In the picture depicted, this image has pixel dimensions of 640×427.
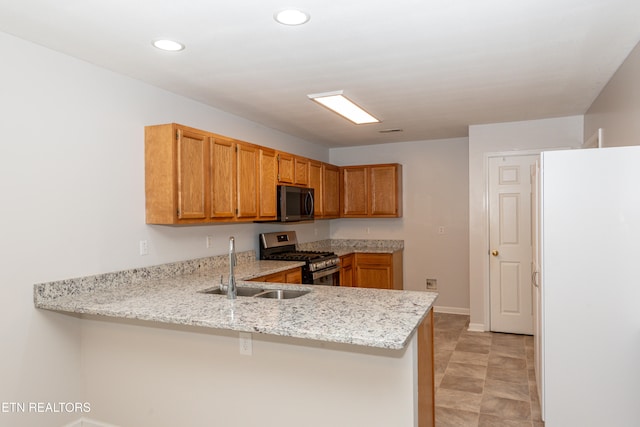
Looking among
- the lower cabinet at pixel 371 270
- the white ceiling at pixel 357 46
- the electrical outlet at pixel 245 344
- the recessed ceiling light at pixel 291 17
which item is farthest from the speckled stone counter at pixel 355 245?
the recessed ceiling light at pixel 291 17

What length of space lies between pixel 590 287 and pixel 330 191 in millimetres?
3646

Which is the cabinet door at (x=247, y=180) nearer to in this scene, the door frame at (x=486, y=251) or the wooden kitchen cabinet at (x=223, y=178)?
the wooden kitchen cabinet at (x=223, y=178)

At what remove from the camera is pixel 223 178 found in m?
3.54

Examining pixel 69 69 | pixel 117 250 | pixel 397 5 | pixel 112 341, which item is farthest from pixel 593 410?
pixel 69 69

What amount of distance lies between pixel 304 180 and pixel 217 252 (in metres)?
1.47

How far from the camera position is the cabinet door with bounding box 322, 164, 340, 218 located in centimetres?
550

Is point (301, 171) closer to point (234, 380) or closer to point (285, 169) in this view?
point (285, 169)

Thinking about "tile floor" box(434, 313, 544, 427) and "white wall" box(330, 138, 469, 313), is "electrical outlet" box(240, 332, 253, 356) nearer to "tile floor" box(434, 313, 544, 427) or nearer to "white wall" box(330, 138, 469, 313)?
"tile floor" box(434, 313, 544, 427)

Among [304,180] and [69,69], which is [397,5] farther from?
[304,180]

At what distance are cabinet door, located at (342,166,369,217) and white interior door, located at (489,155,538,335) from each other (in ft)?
5.71

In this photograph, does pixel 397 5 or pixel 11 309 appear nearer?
pixel 397 5

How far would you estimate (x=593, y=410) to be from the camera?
2.46m

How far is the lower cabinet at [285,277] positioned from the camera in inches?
143

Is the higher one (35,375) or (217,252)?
(217,252)
